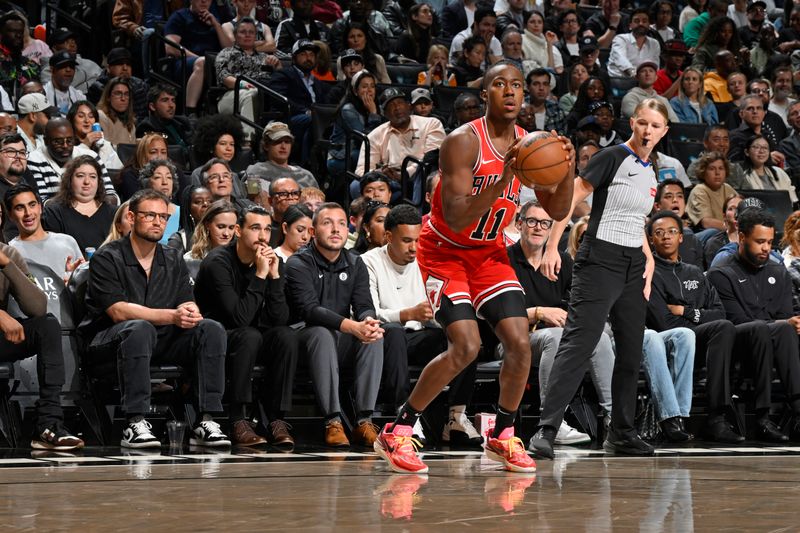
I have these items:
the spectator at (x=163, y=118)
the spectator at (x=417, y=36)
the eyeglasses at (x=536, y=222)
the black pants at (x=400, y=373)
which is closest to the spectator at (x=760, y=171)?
the spectator at (x=417, y=36)

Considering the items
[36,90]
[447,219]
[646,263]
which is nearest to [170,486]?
[447,219]

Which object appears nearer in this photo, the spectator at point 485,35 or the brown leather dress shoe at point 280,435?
the brown leather dress shoe at point 280,435

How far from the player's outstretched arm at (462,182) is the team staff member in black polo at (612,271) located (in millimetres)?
880

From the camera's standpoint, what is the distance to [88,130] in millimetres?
9758

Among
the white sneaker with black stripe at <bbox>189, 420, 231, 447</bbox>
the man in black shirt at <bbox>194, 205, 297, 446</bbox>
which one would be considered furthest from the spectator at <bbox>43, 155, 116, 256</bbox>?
the white sneaker with black stripe at <bbox>189, 420, 231, 447</bbox>

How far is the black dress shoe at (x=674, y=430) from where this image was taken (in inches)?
289

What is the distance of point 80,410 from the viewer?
6.92 m

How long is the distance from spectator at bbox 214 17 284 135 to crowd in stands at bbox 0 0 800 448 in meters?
0.02

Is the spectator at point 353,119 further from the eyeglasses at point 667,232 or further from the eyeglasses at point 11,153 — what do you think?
the eyeglasses at point 667,232

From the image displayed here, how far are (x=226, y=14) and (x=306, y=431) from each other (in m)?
7.25

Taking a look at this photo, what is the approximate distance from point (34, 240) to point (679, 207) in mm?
5130

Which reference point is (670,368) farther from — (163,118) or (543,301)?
(163,118)

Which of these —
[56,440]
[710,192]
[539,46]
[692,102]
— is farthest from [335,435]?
[539,46]

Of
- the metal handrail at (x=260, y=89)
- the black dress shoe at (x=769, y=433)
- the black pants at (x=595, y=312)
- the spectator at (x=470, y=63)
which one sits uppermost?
the spectator at (x=470, y=63)
